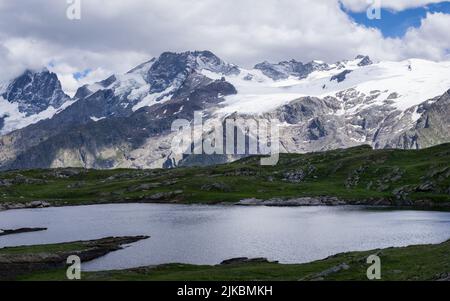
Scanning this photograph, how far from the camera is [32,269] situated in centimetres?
8581

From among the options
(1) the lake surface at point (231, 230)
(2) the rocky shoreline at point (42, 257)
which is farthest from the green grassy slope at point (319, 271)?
(1) the lake surface at point (231, 230)

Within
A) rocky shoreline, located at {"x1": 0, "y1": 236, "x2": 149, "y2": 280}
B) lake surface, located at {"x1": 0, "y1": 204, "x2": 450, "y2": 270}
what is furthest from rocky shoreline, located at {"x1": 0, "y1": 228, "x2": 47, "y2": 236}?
rocky shoreline, located at {"x1": 0, "y1": 236, "x2": 149, "y2": 280}

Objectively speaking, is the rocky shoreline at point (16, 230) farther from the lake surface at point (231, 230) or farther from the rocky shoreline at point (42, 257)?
the rocky shoreline at point (42, 257)

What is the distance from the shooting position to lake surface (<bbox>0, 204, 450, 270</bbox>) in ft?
328

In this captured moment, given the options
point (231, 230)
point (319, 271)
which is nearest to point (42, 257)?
point (319, 271)

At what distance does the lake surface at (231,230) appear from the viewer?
100062mm

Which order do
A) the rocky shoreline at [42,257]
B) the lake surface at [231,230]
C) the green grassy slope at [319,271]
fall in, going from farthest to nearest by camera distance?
the lake surface at [231,230], the rocky shoreline at [42,257], the green grassy slope at [319,271]

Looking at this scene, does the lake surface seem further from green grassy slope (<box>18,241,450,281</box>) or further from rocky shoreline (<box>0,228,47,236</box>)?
green grassy slope (<box>18,241,450,281</box>)

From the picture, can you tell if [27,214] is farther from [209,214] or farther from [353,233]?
[353,233]

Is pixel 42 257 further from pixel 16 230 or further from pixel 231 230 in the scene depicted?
pixel 16 230

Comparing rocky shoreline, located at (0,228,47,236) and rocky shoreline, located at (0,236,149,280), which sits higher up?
rocky shoreline, located at (0,228,47,236)

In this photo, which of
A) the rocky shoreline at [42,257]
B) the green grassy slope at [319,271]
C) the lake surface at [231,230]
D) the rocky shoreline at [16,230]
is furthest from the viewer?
the rocky shoreline at [16,230]
